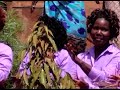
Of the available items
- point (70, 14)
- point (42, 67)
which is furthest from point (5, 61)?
point (70, 14)

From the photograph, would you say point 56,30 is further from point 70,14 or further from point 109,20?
point 70,14

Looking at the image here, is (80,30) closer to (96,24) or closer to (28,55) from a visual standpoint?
(96,24)

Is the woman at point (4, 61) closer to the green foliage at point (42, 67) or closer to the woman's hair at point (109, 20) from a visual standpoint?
the green foliage at point (42, 67)

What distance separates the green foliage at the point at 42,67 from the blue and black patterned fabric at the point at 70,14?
50.8 inches

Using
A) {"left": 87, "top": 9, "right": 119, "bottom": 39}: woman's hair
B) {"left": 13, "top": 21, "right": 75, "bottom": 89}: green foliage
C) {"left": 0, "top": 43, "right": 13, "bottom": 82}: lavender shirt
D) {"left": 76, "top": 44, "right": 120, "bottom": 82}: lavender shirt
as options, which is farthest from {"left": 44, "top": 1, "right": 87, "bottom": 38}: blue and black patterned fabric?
{"left": 13, "top": 21, "right": 75, "bottom": 89}: green foliage

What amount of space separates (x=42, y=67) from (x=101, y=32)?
0.81 m

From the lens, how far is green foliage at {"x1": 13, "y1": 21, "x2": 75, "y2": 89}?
3.24 m

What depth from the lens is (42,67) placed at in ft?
10.8

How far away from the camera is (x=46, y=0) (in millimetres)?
4820

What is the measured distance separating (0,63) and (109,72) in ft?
2.95

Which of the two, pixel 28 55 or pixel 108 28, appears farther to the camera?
pixel 108 28

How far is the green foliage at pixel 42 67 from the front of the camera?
3.24 m

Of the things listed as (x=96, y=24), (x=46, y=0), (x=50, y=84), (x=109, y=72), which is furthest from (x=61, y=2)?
(x=50, y=84)

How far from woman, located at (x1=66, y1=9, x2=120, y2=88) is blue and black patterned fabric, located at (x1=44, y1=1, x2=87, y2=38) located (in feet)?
2.19
